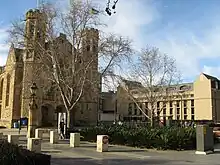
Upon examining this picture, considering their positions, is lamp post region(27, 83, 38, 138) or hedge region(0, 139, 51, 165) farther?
lamp post region(27, 83, 38, 138)

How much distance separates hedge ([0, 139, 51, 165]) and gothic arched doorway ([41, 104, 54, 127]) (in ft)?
165

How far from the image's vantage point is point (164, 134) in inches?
880

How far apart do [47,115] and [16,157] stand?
176 ft

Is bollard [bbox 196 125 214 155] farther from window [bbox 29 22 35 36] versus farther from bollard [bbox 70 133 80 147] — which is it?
window [bbox 29 22 35 36]

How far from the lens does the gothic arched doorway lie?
60.6 metres

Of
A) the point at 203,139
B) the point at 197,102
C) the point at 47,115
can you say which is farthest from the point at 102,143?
the point at 197,102

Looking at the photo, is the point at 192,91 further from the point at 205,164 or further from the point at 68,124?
the point at 205,164

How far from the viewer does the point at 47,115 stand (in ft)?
205

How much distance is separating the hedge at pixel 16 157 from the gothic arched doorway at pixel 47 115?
50405 mm

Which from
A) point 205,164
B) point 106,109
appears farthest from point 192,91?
point 205,164

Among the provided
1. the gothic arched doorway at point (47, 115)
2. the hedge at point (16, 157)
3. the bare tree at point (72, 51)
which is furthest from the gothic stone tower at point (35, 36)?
the gothic arched doorway at point (47, 115)

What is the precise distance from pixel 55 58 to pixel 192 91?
69459 mm

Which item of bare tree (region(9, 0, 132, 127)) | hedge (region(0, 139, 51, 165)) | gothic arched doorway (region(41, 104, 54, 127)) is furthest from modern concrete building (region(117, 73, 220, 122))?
hedge (region(0, 139, 51, 165))

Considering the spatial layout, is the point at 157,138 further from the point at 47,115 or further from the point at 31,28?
the point at 47,115
